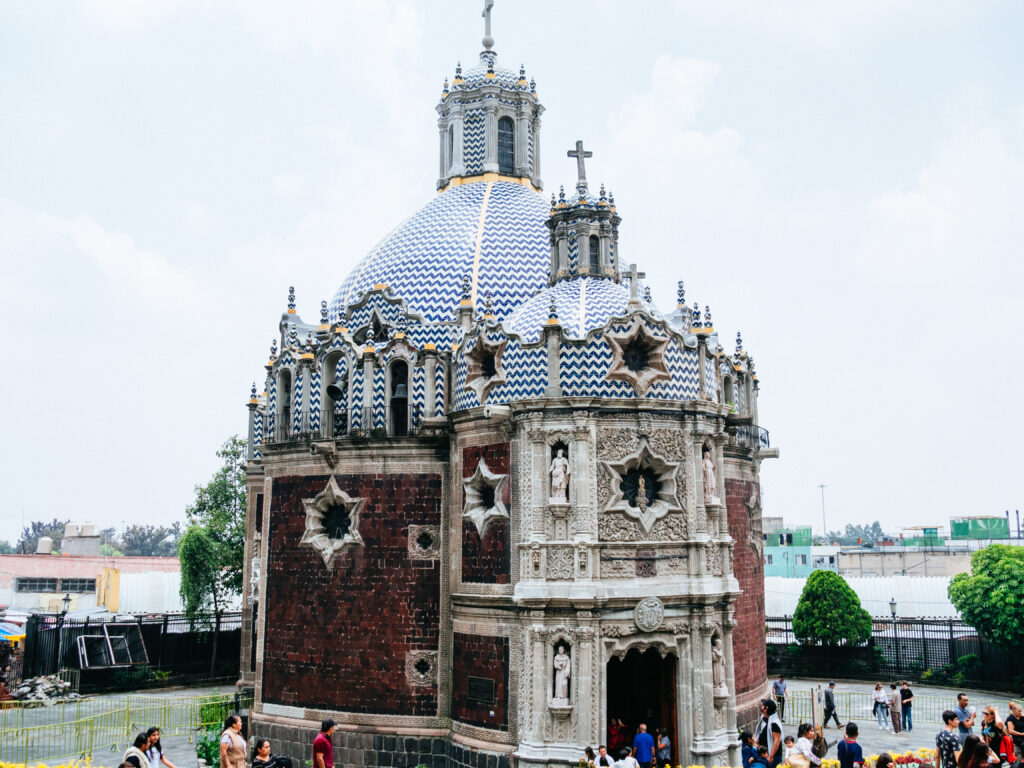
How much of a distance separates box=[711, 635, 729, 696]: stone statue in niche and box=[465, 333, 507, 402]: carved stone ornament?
7.67 metres

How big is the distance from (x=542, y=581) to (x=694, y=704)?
14.3 ft

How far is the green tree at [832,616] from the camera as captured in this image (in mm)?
36844

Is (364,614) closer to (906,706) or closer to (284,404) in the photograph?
→ (284,404)

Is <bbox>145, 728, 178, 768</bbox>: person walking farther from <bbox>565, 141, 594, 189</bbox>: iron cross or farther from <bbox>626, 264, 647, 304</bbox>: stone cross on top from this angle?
<bbox>565, 141, 594, 189</bbox>: iron cross

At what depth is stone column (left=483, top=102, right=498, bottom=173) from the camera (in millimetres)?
29817

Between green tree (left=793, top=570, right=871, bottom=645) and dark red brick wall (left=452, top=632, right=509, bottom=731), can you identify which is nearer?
dark red brick wall (left=452, top=632, right=509, bottom=731)

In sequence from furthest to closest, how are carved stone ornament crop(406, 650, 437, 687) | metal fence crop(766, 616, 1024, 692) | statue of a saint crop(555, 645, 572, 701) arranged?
metal fence crop(766, 616, 1024, 692) < carved stone ornament crop(406, 650, 437, 687) < statue of a saint crop(555, 645, 572, 701)

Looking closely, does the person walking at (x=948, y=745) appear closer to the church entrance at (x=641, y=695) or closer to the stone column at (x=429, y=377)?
the church entrance at (x=641, y=695)

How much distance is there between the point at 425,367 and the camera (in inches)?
919

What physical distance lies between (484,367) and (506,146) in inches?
426

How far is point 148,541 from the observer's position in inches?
4877

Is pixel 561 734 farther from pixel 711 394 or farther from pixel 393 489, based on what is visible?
pixel 711 394

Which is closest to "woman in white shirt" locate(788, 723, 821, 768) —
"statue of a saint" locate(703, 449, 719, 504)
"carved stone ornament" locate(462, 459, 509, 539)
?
"statue of a saint" locate(703, 449, 719, 504)

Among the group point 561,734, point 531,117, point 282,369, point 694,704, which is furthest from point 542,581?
point 531,117
